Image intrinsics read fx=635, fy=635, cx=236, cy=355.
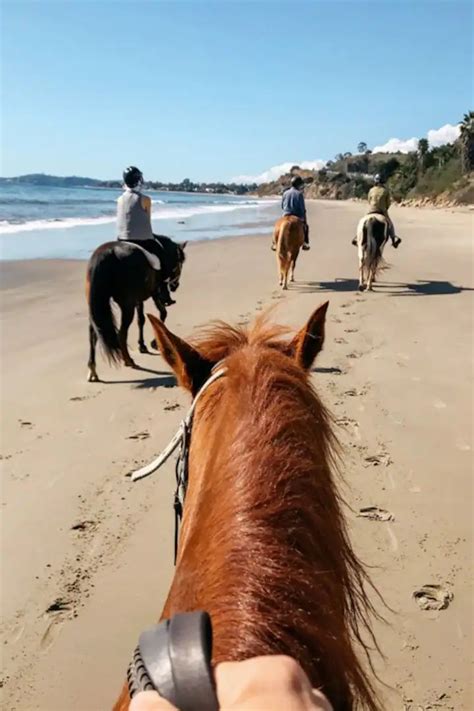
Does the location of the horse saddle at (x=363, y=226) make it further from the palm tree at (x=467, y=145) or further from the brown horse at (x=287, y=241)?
the palm tree at (x=467, y=145)

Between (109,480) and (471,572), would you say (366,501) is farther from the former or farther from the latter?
(109,480)

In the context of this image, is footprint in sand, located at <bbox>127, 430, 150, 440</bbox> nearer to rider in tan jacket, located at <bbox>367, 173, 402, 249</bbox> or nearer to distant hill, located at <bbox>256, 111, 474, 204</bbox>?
rider in tan jacket, located at <bbox>367, 173, 402, 249</bbox>

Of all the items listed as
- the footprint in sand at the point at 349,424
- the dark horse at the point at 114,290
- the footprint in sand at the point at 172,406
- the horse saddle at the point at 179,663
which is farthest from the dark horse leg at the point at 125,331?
the horse saddle at the point at 179,663

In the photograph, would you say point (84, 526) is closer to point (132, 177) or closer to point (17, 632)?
point (17, 632)

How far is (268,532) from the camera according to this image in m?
1.46

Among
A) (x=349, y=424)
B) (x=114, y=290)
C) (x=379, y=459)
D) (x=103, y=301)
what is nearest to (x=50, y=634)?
(x=379, y=459)

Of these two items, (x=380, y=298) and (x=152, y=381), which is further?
(x=380, y=298)

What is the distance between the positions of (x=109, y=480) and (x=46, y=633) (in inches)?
62.1

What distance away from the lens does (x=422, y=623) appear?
311cm

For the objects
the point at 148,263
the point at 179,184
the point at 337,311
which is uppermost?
the point at 179,184

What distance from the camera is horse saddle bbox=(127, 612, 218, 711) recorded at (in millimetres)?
1050

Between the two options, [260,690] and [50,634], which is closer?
[260,690]

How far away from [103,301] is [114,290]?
24 cm

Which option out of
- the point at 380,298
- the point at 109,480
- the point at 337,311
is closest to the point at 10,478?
the point at 109,480
